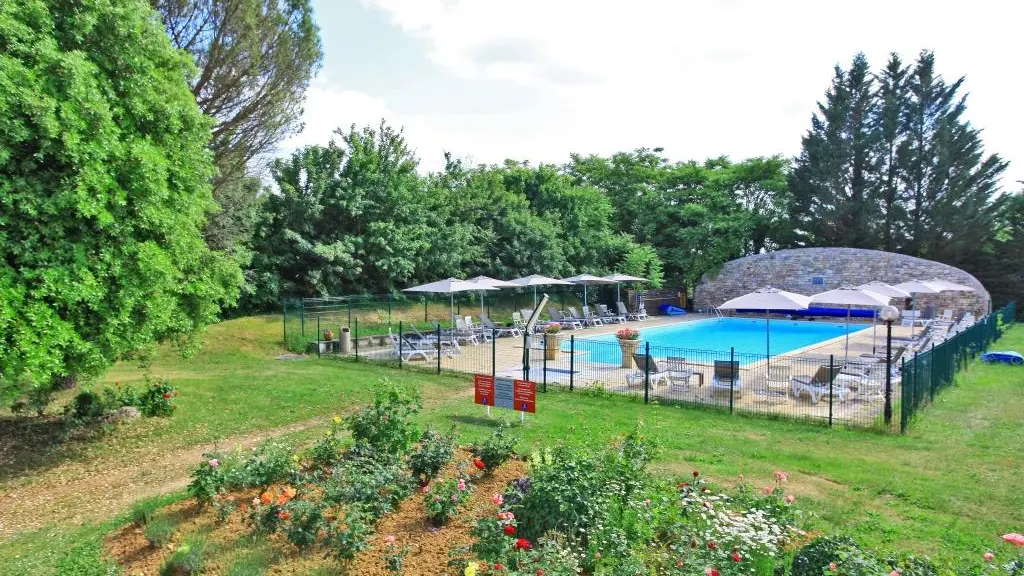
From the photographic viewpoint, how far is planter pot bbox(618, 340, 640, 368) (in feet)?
45.7

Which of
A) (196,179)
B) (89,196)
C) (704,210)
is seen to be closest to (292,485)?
(89,196)

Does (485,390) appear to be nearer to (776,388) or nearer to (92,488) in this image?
(92,488)

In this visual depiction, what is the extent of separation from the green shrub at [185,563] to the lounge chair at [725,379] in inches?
346

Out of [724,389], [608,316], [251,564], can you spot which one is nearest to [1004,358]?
[724,389]

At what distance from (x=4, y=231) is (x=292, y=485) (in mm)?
A: 4451

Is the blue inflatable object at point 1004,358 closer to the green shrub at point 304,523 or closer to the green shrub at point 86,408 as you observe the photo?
the green shrub at point 304,523

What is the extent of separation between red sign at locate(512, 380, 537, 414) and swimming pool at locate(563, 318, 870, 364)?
7443mm

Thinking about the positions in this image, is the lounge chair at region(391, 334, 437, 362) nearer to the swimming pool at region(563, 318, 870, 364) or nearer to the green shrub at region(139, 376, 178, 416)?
the swimming pool at region(563, 318, 870, 364)

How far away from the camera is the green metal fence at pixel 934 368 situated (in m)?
8.89

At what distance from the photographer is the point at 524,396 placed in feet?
29.1

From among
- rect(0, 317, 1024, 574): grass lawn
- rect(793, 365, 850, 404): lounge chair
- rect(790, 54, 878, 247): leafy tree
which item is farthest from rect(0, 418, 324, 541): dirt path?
rect(790, 54, 878, 247): leafy tree

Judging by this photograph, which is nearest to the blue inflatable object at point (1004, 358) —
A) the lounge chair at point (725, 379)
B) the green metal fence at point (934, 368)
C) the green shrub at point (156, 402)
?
the green metal fence at point (934, 368)

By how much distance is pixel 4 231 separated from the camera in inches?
252

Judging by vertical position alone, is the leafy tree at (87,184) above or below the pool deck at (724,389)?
above
